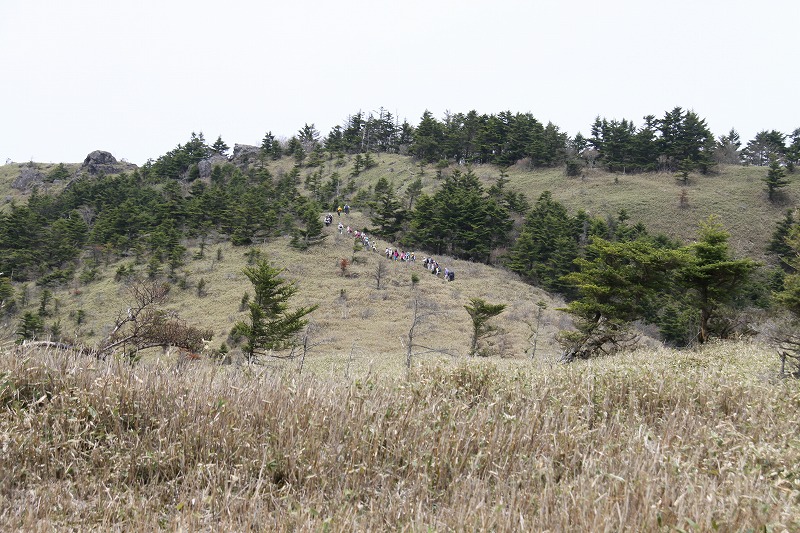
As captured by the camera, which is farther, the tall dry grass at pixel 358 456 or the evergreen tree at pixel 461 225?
the evergreen tree at pixel 461 225

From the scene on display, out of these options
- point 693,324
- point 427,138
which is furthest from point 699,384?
point 427,138

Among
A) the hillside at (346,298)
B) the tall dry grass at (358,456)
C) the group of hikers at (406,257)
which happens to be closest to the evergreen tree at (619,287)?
the hillside at (346,298)

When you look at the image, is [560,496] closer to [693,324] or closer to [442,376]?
[442,376]

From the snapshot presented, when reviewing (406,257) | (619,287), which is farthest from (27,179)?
(619,287)

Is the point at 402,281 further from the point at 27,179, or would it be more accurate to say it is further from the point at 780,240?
the point at 27,179

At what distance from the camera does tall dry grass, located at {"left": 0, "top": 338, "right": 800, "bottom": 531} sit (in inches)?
84.7

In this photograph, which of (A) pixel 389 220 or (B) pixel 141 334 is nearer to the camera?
(B) pixel 141 334

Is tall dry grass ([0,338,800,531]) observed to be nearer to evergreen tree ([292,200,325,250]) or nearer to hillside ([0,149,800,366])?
hillside ([0,149,800,366])

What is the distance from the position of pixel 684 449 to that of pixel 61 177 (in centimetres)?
10720

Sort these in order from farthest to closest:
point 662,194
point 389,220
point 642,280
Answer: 1. point 662,194
2. point 389,220
3. point 642,280

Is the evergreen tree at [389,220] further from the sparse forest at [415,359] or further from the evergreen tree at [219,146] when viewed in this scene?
the evergreen tree at [219,146]

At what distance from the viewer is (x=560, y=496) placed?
88.7 inches

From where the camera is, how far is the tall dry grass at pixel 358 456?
7.06 feet

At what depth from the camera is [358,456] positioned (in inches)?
114
